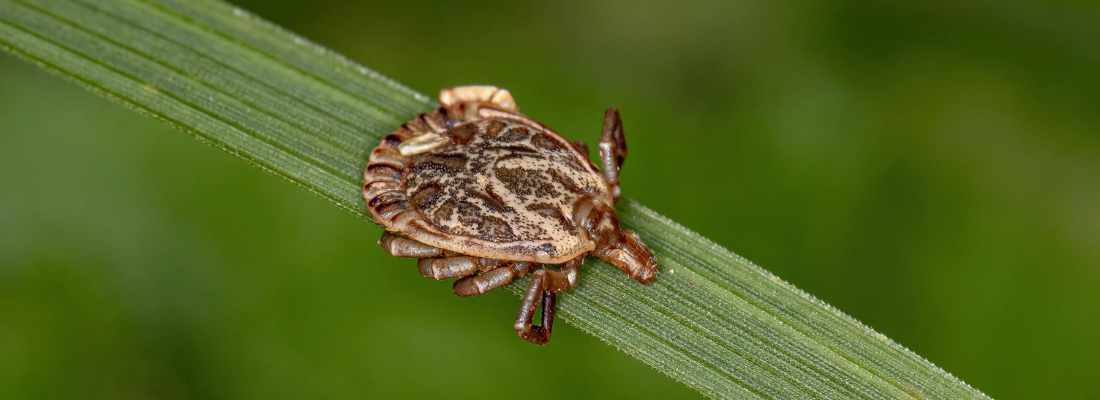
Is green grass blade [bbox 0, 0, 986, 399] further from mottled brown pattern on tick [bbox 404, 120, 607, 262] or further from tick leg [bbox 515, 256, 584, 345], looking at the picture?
mottled brown pattern on tick [bbox 404, 120, 607, 262]

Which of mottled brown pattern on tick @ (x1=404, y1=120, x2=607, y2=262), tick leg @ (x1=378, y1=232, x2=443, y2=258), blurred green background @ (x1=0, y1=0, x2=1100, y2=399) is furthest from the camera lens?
blurred green background @ (x1=0, y1=0, x2=1100, y2=399)

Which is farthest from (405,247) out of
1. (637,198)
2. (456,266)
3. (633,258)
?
(637,198)

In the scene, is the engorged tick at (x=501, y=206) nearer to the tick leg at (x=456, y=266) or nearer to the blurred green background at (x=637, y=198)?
the tick leg at (x=456, y=266)

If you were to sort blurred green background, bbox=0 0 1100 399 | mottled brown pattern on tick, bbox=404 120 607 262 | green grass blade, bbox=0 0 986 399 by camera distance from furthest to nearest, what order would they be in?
1. blurred green background, bbox=0 0 1100 399
2. mottled brown pattern on tick, bbox=404 120 607 262
3. green grass blade, bbox=0 0 986 399

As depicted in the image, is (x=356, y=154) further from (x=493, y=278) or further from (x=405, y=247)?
(x=493, y=278)

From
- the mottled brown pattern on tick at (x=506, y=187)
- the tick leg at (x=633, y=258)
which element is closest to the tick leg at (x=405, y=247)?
the mottled brown pattern on tick at (x=506, y=187)

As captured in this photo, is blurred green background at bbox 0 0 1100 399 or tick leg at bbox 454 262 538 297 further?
blurred green background at bbox 0 0 1100 399

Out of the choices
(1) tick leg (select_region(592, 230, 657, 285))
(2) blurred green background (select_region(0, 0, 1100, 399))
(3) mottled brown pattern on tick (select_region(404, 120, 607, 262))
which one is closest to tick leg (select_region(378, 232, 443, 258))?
(3) mottled brown pattern on tick (select_region(404, 120, 607, 262))

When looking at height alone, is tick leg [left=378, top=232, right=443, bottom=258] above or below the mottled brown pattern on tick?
below
